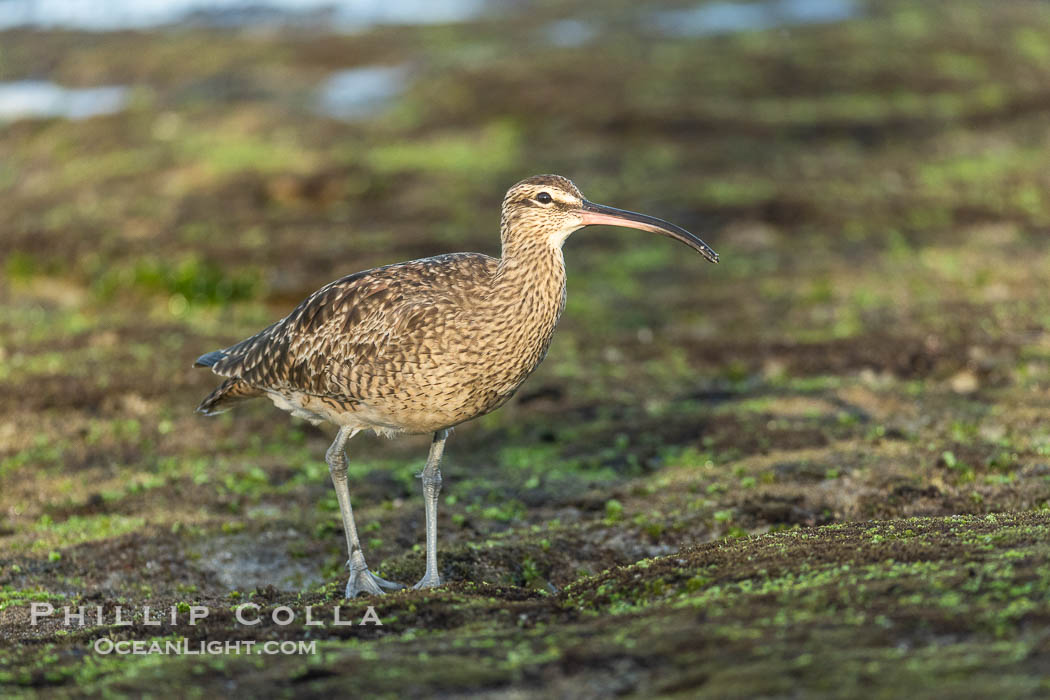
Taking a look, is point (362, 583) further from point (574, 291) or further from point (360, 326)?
point (574, 291)

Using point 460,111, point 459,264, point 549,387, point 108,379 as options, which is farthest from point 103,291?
point 460,111

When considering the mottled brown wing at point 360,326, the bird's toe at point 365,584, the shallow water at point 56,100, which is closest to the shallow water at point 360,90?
the shallow water at point 56,100

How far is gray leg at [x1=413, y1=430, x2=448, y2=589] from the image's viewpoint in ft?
30.2

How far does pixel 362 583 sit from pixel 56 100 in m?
39.1

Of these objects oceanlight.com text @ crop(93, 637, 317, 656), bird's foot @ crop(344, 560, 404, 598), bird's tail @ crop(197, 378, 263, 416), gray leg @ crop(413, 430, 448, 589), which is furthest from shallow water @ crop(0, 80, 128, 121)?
oceanlight.com text @ crop(93, 637, 317, 656)

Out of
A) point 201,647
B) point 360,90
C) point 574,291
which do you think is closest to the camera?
point 201,647

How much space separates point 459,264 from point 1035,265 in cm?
1298

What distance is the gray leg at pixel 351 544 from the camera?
9219mm

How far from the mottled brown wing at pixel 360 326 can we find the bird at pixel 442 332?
0.01m

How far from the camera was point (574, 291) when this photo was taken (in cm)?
1962

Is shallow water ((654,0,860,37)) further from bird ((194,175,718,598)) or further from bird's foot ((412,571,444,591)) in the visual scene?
bird's foot ((412,571,444,591))

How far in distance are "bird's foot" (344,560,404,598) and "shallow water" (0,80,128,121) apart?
100ft

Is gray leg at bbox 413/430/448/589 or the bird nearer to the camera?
the bird

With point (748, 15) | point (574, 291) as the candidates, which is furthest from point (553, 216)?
point (748, 15)
